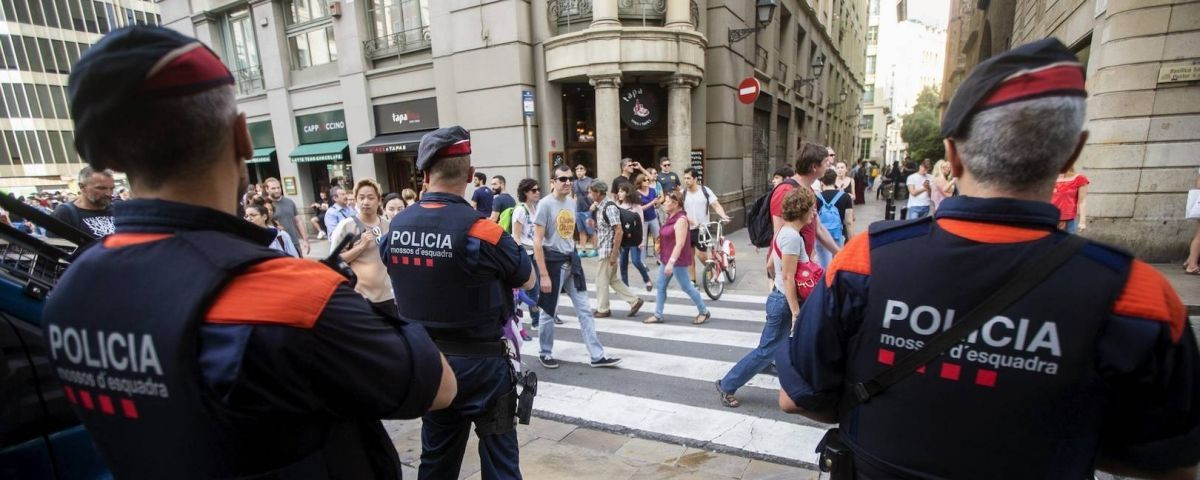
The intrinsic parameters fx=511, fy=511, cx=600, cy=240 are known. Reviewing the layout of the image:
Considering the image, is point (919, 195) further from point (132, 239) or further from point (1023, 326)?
point (132, 239)

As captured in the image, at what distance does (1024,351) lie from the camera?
3.99ft

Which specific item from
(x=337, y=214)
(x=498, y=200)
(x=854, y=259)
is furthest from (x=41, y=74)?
(x=854, y=259)

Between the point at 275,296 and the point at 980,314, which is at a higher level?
the point at 275,296

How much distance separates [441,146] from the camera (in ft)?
9.20

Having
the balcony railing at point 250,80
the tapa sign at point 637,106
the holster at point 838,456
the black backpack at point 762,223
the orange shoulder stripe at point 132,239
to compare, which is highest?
the balcony railing at point 250,80

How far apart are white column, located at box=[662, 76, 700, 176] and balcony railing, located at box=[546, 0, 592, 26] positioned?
2.53 metres

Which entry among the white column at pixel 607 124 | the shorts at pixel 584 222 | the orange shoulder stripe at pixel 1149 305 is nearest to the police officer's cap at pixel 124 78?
the orange shoulder stripe at pixel 1149 305

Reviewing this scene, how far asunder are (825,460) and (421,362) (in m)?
1.32

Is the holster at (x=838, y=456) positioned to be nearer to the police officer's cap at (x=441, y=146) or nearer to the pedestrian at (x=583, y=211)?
the police officer's cap at (x=441, y=146)

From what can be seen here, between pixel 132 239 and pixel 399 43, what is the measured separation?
14756mm

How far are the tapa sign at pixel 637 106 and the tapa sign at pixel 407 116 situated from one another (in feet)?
16.6

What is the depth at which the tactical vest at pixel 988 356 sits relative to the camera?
3.90 feet

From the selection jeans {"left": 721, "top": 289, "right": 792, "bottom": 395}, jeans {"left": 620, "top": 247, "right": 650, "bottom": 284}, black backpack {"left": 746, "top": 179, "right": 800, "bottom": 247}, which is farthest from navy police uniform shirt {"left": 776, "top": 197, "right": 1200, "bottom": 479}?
jeans {"left": 620, "top": 247, "right": 650, "bottom": 284}

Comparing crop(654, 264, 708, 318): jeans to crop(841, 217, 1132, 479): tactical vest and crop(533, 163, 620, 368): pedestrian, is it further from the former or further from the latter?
crop(841, 217, 1132, 479): tactical vest
